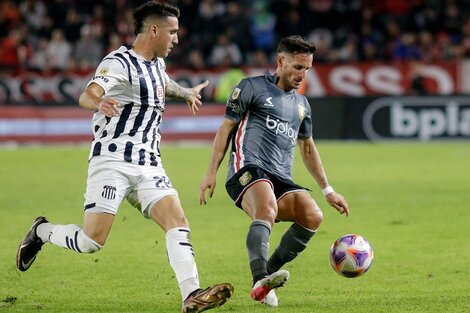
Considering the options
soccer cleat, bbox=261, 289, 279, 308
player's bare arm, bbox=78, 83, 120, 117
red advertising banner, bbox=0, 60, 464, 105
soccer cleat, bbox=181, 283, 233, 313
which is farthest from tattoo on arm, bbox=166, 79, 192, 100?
red advertising banner, bbox=0, 60, 464, 105

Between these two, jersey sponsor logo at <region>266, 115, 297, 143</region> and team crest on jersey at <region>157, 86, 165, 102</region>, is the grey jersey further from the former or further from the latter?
team crest on jersey at <region>157, 86, 165, 102</region>

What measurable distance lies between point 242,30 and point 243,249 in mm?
16635

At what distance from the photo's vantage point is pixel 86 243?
6.87 metres

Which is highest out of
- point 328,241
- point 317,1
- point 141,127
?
point 317,1

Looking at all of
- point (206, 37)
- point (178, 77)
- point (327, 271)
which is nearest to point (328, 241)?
point (327, 271)

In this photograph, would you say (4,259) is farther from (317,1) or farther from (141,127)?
(317,1)

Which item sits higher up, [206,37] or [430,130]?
[206,37]

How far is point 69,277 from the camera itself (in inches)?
332

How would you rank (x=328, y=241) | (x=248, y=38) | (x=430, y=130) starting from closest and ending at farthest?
(x=328, y=241), (x=430, y=130), (x=248, y=38)

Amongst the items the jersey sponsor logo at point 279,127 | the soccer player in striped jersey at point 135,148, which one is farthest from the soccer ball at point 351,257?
the soccer player in striped jersey at point 135,148

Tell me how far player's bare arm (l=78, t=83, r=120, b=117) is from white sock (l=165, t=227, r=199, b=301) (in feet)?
2.98

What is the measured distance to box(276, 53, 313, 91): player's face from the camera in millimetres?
7449

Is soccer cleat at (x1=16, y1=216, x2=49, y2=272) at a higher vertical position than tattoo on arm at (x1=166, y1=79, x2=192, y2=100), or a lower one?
lower

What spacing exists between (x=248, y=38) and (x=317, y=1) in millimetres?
2341
